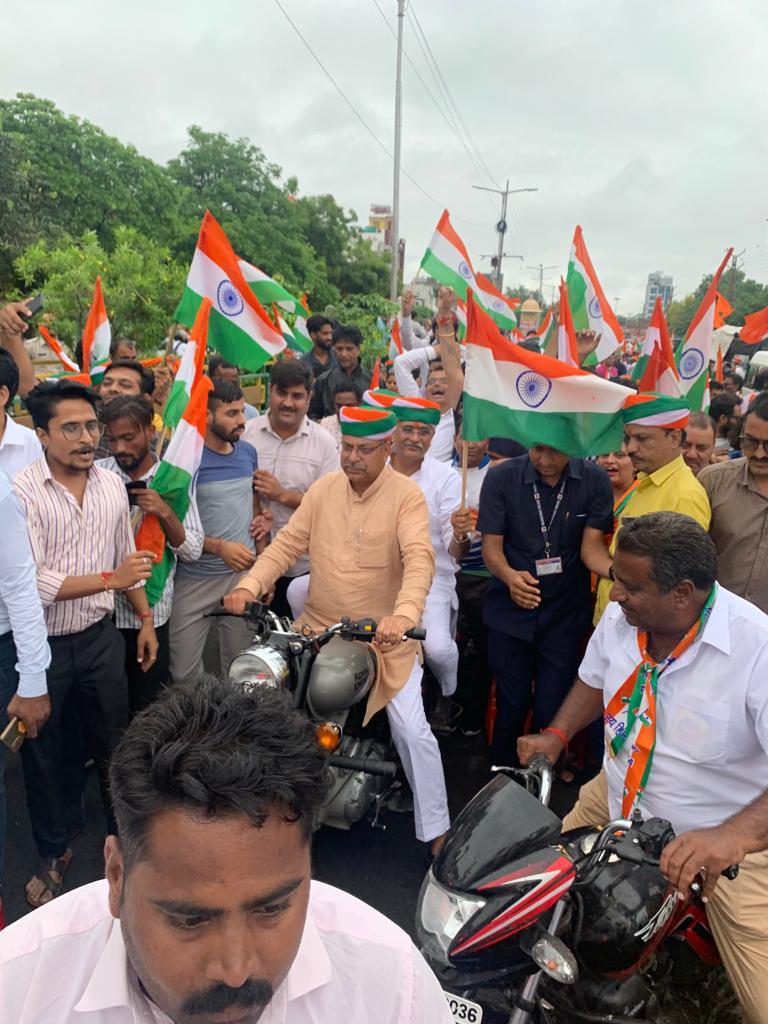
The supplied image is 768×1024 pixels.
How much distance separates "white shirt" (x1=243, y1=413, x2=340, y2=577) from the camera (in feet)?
15.8

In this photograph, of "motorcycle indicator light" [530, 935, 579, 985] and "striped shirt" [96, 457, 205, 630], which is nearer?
"motorcycle indicator light" [530, 935, 579, 985]

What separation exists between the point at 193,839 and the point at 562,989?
67.8 inches

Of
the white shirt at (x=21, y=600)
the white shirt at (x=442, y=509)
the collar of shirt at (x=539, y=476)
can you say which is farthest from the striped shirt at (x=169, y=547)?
the collar of shirt at (x=539, y=476)

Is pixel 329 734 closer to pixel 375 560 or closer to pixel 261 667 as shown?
pixel 261 667

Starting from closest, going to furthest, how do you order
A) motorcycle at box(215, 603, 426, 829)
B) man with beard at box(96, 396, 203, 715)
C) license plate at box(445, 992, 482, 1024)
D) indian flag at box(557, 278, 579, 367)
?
license plate at box(445, 992, 482, 1024), motorcycle at box(215, 603, 426, 829), man with beard at box(96, 396, 203, 715), indian flag at box(557, 278, 579, 367)

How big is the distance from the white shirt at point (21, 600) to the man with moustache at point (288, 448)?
2.05m

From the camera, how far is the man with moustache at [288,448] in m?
4.74

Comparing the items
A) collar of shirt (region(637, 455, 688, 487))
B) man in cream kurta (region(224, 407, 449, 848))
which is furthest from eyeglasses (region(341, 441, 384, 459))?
collar of shirt (region(637, 455, 688, 487))

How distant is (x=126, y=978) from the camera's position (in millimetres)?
1063

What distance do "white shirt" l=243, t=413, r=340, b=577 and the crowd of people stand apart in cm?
1

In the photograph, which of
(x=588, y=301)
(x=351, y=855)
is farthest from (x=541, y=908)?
(x=588, y=301)

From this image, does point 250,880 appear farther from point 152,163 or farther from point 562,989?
point 152,163

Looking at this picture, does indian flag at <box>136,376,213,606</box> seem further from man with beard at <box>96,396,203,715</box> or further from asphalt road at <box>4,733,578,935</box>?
asphalt road at <box>4,733,578,935</box>

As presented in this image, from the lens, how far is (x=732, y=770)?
2.32 m
